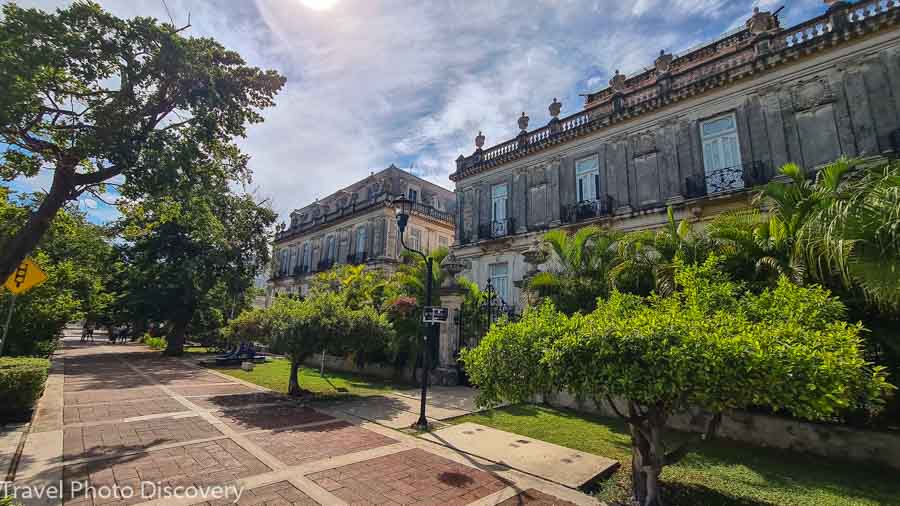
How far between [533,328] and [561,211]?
1305 centimetres

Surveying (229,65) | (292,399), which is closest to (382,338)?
(292,399)

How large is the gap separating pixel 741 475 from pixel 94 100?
1303cm

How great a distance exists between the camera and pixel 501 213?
19391 millimetres

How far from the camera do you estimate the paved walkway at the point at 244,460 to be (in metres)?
4.70

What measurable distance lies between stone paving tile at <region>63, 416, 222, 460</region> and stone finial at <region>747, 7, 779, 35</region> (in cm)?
1929

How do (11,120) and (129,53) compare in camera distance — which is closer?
(11,120)

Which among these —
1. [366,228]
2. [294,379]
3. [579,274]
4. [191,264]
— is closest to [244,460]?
[294,379]

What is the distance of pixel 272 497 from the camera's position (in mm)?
4578

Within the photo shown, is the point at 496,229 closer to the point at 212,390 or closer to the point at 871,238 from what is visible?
the point at 212,390

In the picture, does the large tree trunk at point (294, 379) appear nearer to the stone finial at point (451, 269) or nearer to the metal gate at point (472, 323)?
the stone finial at point (451, 269)

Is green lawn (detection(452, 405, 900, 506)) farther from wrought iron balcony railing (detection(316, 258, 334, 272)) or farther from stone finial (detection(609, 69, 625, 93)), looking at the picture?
wrought iron balcony railing (detection(316, 258, 334, 272))

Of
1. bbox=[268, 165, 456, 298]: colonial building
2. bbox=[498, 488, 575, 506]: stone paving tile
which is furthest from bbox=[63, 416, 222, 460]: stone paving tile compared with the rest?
bbox=[268, 165, 456, 298]: colonial building

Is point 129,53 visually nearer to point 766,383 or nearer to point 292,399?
point 292,399

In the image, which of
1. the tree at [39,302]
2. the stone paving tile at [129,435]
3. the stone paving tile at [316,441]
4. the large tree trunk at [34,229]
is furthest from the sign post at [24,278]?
the stone paving tile at [316,441]
